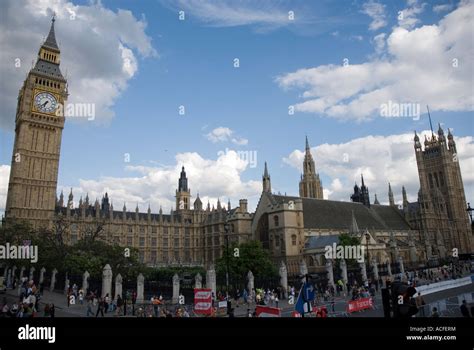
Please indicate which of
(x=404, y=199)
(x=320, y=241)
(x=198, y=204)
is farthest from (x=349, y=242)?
Result: (x=198, y=204)

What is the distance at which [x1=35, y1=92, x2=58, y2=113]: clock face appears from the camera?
248ft

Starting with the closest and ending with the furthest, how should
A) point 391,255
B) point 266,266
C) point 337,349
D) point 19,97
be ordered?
point 337,349 → point 266,266 → point 391,255 → point 19,97

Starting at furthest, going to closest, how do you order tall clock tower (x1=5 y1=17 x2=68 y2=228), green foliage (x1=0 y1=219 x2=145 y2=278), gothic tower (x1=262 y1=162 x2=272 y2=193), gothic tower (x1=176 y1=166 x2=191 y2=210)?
gothic tower (x1=176 y1=166 x2=191 y2=210), tall clock tower (x1=5 y1=17 x2=68 y2=228), gothic tower (x1=262 y1=162 x2=272 y2=193), green foliage (x1=0 y1=219 x2=145 y2=278)

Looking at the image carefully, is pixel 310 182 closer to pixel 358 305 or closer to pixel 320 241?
pixel 320 241

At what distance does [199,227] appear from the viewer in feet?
294

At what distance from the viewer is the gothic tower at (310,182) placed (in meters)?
93.2

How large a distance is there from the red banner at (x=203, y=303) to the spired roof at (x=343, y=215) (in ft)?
123

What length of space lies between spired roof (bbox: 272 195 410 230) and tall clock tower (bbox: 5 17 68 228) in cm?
4668

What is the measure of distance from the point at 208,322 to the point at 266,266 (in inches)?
1327

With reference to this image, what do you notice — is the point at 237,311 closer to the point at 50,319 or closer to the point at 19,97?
the point at 50,319

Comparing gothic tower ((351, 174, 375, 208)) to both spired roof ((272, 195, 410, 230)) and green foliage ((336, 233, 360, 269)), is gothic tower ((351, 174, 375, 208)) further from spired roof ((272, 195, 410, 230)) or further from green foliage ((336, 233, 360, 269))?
green foliage ((336, 233, 360, 269))

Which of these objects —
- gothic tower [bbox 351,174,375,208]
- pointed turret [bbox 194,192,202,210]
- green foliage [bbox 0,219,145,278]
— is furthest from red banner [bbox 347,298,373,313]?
pointed turret [bbox 194,192,202,210]

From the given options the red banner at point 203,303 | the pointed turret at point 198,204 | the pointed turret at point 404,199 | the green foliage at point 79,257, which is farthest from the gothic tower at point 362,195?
the red banner at point 203,303

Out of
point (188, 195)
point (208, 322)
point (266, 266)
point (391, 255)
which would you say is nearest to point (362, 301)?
point (266, 266)
